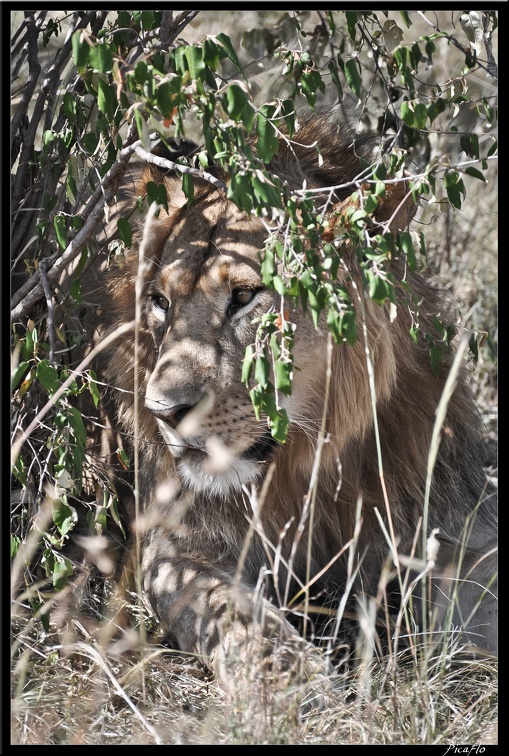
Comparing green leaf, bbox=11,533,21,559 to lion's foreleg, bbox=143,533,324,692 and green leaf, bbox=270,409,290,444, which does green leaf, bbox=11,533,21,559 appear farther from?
green leaf, bbox=270,409,290,444

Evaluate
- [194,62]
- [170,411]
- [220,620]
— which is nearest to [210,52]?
[194,62]

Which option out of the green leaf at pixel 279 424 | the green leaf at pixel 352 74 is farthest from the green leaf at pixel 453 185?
the green leaf at pixel 279 424

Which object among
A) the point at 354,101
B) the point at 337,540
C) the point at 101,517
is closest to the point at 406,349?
the point at 337,540

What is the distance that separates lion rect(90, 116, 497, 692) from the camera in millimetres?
2912

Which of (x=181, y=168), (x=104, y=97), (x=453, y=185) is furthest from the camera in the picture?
(x=181, y=168)

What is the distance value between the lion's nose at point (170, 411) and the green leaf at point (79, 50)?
101 centimetres

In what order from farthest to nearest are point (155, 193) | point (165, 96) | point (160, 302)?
1. point (160, 302)
2. point (155, 193)
3. point (165, 96)

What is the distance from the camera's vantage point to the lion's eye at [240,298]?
2.99m

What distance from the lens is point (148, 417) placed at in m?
3.50

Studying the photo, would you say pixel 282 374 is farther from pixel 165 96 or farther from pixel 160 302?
pixel 160 302

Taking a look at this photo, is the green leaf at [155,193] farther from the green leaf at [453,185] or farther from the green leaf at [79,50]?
the green leaf at [453,185]

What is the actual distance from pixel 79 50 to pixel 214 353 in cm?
106

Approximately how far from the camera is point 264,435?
9.92 ft
